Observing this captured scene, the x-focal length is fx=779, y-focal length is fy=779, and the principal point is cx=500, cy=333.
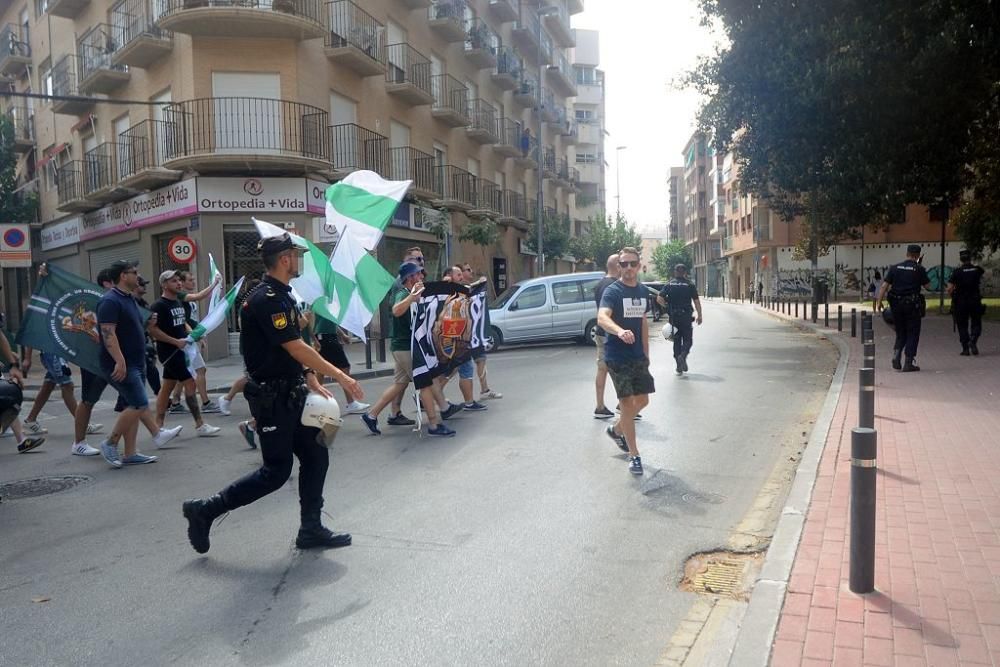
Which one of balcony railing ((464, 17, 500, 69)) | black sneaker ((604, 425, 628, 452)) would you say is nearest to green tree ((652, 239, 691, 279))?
balcony railing ((464, 17, 500, 69))

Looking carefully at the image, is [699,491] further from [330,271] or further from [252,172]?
[252,172]

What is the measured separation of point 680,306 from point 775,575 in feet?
26.6

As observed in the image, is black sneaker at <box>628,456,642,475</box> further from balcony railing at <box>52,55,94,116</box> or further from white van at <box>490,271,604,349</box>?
balcony railing at <box>52,55,94,116</box>

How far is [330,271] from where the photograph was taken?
765 centimetres

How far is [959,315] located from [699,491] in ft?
32.7

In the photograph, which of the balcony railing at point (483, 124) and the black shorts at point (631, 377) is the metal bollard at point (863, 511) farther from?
the balcony railing at point (483, 124)

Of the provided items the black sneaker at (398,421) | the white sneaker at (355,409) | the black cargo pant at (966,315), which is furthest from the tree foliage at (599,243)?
the black sneaker at (398,421)

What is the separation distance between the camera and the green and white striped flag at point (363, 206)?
294 inches

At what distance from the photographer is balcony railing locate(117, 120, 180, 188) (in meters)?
19.0

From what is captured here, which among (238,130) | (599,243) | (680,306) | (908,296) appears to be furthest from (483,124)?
(908,296)

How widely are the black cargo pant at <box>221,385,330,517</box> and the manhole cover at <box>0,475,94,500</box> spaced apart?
2.61 meters

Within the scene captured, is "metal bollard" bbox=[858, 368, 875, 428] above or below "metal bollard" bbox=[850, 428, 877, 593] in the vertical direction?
above

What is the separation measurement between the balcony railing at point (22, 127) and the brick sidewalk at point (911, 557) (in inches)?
1219

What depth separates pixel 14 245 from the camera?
1468 centimetres
